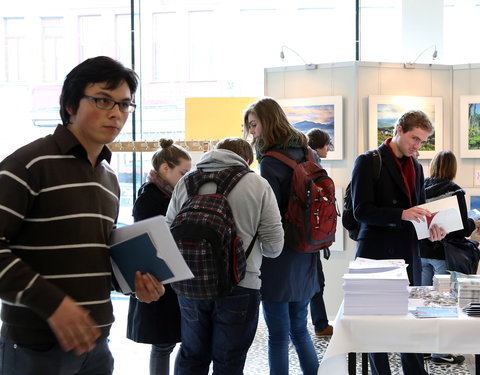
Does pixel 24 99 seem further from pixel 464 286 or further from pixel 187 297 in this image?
pixel 464 286

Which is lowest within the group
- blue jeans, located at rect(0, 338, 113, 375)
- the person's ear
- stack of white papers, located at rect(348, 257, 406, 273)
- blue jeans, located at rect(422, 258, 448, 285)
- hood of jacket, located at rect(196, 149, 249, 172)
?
blue jeans, located at rect(422, 258, 448, 285)

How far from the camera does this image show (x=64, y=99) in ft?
5.74

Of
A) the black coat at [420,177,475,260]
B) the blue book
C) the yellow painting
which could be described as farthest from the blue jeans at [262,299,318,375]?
the yellow painting

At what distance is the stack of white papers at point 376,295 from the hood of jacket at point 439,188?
71.1 inches

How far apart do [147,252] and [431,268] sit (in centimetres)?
317

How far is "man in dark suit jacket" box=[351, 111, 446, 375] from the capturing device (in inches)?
134

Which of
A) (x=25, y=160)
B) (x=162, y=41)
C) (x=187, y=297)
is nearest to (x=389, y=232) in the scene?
(x=187, y=297)

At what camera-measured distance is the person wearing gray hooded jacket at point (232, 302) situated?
273 centimetres

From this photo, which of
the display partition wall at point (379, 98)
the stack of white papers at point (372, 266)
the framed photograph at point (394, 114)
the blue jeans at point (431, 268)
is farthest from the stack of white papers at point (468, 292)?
the framed photograph at point (394, 114)

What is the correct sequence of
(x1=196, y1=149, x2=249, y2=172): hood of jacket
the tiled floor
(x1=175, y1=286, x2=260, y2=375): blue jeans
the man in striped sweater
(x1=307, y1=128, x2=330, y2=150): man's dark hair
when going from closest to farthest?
the man in striped sweater
(x1=175, y1=286, x2=260, y2=375): blue jeans
(x1=196, y1=149, x2=249, y2=172): hood of jacket
the tiled floor
(x1=307, y1=128, x2=330, y2=150): man's dark hair

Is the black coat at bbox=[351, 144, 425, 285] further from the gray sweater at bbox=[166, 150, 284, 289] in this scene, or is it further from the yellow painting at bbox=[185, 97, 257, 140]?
the yellow painting at bbox=[185, 97, 257, 140]

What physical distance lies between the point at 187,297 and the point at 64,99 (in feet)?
3.90

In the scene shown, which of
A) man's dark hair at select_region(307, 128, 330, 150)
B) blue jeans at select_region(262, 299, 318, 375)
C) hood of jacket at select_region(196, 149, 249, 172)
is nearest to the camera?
hood of jacket at select_region(196, 149, 249, 172)

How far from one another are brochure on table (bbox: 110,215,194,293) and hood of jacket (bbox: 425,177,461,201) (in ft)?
9.60
